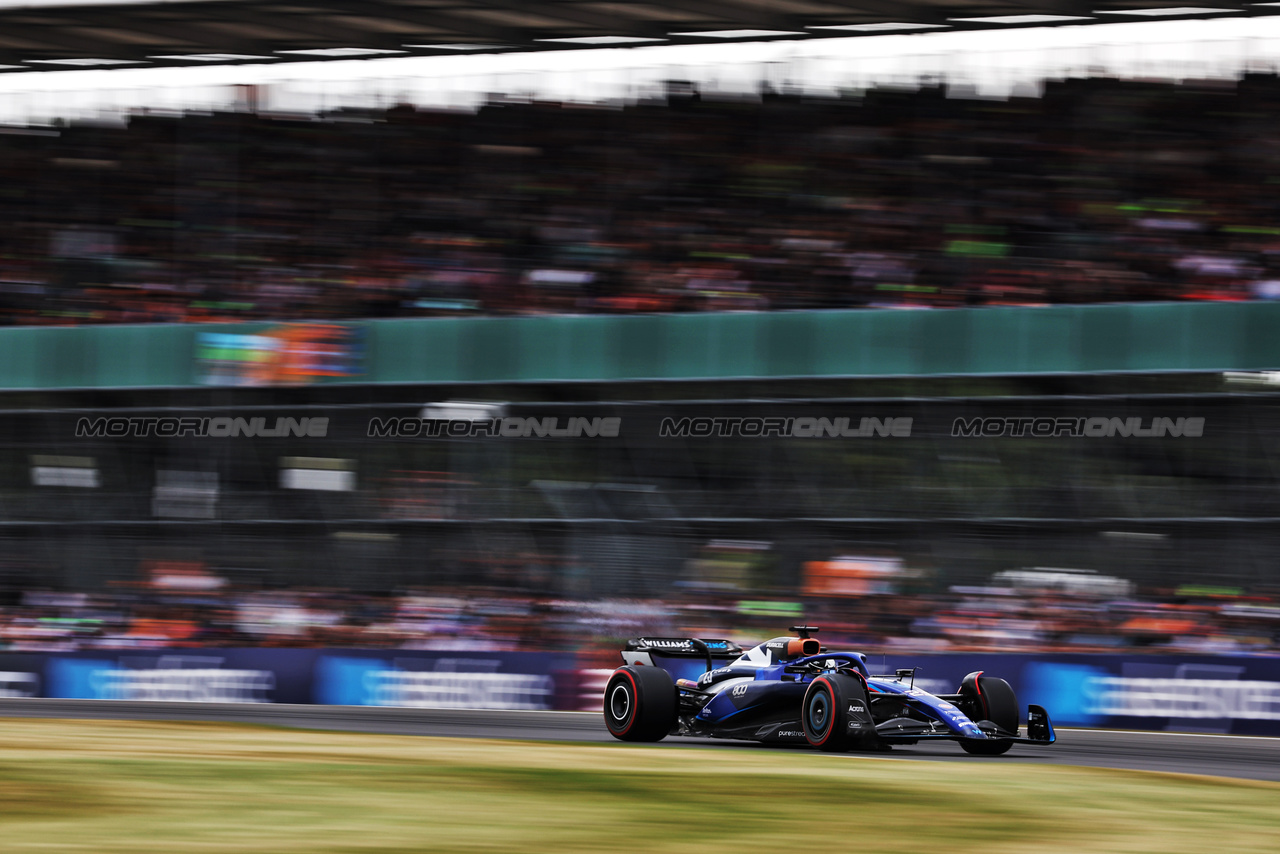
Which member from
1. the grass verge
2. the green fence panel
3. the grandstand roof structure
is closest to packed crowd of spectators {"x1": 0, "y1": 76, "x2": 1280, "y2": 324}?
the green fence panel

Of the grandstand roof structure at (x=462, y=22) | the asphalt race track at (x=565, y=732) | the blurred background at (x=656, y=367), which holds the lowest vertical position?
the asphalt race track at (x=565, y=732)

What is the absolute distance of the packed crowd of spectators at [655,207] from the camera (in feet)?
61.1

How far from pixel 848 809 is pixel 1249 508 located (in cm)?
1035

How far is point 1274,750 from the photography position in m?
13.2

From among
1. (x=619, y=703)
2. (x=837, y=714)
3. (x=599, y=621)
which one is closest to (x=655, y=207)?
(x=599, y=621)

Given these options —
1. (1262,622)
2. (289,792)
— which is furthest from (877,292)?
(289,792)

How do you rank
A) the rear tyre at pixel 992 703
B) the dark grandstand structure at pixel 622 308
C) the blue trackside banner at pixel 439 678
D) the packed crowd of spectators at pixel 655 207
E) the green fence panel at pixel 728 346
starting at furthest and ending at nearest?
the packed crowd of spectators at pixel 655 207
the dark grandstand structure at pixel 622 308
the green fence panel at pixel 728 346
the blue trackside banner at pixel 439 678
the rear tyre at pixel 992 703

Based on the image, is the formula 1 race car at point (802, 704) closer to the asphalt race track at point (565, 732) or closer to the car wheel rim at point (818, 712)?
the car wheel rim at point (818, 712)

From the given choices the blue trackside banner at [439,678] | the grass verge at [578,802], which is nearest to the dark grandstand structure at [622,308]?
the blue trackside banner at [439,678]

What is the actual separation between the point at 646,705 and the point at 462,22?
12015mm

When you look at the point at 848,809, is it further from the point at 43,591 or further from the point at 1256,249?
the point at 43,591

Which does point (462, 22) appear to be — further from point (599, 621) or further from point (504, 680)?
point (504, 680)

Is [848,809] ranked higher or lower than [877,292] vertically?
lower

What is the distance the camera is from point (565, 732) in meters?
13.9
